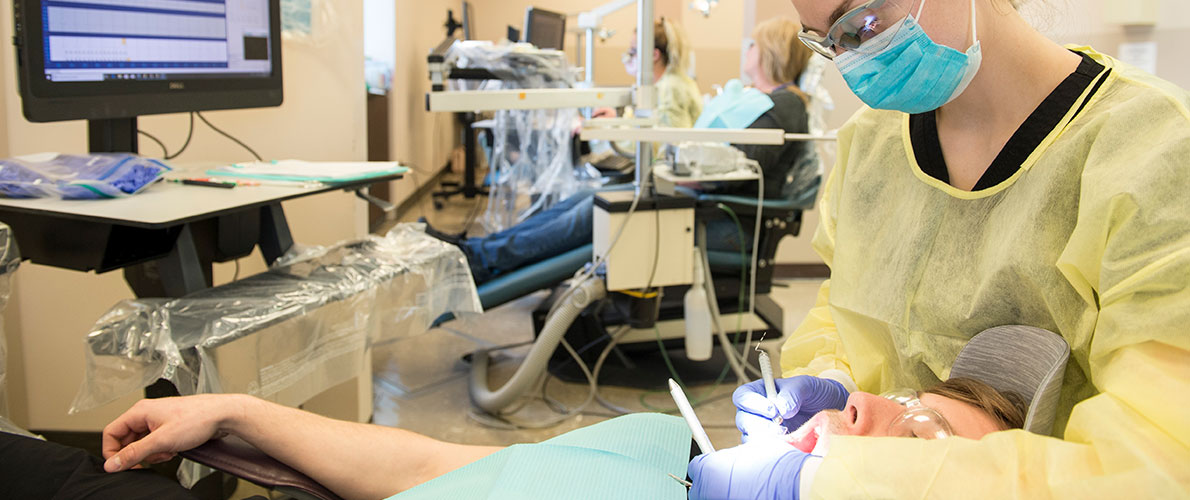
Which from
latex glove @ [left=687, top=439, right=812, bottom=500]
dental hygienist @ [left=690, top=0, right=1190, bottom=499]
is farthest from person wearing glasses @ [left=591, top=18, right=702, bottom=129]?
latex glove @ [left=687, top=439, right=812, bottom=500]

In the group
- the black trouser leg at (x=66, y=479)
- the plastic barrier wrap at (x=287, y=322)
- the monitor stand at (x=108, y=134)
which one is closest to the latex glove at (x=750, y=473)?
the black trouser leg at (x=66, y=479)

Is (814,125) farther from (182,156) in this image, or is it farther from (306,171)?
(182,156)

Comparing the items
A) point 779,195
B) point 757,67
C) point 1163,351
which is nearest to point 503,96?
point 779,195

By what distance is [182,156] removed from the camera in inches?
88.4

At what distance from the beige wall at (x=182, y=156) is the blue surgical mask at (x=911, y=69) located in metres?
1.68

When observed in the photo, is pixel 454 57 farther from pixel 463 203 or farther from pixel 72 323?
→ pixel 463 203

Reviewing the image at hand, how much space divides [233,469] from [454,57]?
1873mm

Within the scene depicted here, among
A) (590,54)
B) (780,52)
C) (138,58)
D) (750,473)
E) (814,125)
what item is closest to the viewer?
(750,473)

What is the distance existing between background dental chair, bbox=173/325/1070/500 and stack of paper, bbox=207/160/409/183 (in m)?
0.80

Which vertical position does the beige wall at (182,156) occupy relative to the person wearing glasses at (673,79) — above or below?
below

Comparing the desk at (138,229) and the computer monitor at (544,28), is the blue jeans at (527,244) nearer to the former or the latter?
the desk at (138,229)

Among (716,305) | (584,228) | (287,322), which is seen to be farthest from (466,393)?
(287,322)

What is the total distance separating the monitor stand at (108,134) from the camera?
171 centimetres

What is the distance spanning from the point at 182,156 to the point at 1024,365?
6.76 ft
